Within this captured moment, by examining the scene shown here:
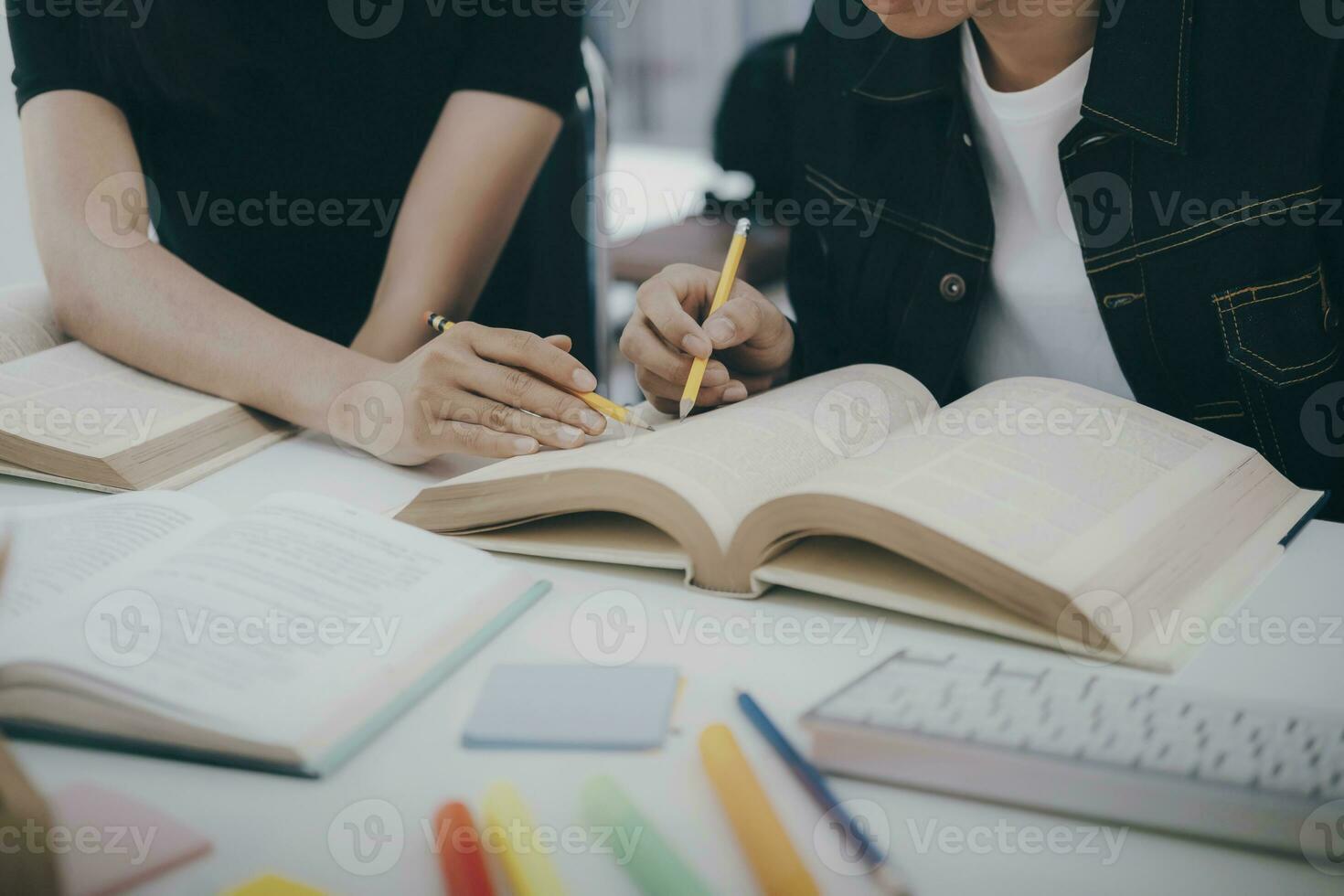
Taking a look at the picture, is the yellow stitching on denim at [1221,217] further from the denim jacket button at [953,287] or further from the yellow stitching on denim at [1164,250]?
the denim jacket button at [953,287]

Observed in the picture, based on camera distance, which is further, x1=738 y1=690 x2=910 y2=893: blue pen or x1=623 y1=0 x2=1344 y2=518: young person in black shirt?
x1=623 y1=0 x2=1344 y2=518: young person in black shirt

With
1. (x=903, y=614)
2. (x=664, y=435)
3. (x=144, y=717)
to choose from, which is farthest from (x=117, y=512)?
(x=903, y=614)

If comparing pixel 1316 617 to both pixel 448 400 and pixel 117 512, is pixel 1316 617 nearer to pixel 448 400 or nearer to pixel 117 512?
pixel 448 400

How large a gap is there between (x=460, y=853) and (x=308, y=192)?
3.35 feet

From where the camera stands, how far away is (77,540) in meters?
0.63

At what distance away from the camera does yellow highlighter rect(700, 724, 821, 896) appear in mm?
397

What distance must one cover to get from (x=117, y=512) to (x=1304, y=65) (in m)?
0.98

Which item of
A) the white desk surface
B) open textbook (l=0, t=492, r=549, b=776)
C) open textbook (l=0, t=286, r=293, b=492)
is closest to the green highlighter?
the white desk surface

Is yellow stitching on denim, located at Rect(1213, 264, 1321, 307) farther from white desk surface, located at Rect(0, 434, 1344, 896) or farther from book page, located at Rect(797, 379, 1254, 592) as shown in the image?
white desk surface, located at Rect(0, 434, 1344, 896)

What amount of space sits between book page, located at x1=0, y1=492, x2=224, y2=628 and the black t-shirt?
22.7 inches

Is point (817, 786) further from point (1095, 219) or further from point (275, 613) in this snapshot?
point (1095, 219)

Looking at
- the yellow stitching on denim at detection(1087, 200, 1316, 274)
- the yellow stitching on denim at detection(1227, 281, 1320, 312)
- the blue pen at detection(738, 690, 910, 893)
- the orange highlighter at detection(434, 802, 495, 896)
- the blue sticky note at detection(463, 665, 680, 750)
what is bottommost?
the blue sticky note at detection(463, 665, 680, 750)

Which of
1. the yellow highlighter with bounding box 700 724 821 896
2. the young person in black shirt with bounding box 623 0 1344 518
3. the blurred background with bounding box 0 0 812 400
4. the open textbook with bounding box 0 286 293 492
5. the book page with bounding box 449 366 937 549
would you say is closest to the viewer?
the yellow highlighter with bounding box 700 724 821 896

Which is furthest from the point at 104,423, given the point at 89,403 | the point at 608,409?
the point at 608,409
